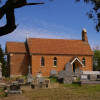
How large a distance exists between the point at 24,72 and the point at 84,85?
1919 centimetres

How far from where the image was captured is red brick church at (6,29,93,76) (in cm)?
3597

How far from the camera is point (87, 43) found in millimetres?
40969

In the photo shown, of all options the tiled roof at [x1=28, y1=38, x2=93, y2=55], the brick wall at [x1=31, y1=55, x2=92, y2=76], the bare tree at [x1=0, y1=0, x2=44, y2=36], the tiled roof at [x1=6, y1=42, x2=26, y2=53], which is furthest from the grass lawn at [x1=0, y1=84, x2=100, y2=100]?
the tiled roof at [x1=6, y1=42, x2=26, y2=53]

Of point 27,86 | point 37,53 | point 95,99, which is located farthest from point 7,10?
point 37,53

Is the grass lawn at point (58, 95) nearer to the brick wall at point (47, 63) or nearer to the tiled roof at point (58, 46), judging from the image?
the brick wall at point (47, 63)

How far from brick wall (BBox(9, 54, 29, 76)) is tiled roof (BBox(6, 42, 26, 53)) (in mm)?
834

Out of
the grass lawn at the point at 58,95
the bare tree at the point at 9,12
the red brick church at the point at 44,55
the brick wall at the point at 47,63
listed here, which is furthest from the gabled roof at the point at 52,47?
the bare tree at the point at 9,12

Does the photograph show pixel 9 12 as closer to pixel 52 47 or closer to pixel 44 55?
pixel 44 55

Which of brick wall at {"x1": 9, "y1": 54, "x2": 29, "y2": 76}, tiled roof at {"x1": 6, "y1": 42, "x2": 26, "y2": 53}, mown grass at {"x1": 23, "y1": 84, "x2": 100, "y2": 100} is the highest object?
tiled roof at {"x1": 6, "y1": 42, "x2": 26, "y2": 53}

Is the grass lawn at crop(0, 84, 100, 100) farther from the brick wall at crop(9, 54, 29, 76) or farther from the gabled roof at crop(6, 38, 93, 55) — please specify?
the brick wall at crop(9, 54, 29, 76)

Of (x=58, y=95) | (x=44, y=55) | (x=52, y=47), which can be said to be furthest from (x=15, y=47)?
(x=58, y=95)

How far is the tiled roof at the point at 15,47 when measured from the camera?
119ft

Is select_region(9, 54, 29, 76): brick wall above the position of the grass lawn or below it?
above

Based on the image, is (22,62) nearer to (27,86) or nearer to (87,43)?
(87,43)
